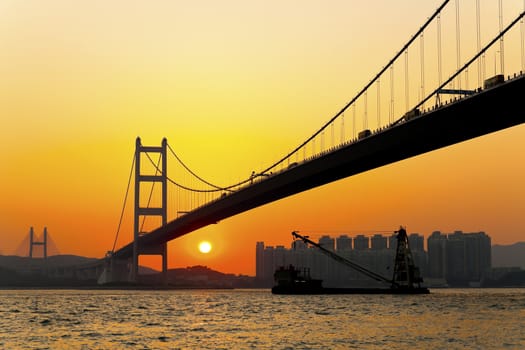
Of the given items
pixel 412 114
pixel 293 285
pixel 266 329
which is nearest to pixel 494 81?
pixel 412 114

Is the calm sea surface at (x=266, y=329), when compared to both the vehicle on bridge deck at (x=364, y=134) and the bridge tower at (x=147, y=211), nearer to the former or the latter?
the vehicle on bridge deck at (x=364, y=134)

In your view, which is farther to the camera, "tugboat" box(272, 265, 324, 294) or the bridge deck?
"tugboat" box(272, 265, 324, 294)

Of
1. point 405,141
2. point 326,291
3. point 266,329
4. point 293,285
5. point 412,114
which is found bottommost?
point 266,329

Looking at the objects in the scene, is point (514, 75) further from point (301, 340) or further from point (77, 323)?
point (77, 323)

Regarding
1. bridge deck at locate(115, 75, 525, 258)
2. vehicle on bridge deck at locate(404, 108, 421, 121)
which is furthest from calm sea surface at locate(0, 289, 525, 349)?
vehicle on bridge deck at locate(404, 108, 421, 121)

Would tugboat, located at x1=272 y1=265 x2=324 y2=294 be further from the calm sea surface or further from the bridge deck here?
the calm sea surface

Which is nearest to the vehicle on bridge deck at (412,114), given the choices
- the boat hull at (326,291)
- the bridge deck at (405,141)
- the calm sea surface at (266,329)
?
the bridge deck at (405,141)

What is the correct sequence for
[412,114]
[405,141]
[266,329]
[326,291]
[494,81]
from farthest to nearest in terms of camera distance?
[326,291], [405,141], [412,114], [494,81], [266,329]

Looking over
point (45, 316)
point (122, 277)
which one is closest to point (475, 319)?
point (45, 316)

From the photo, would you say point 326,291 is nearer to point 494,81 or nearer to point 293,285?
point 293,285
